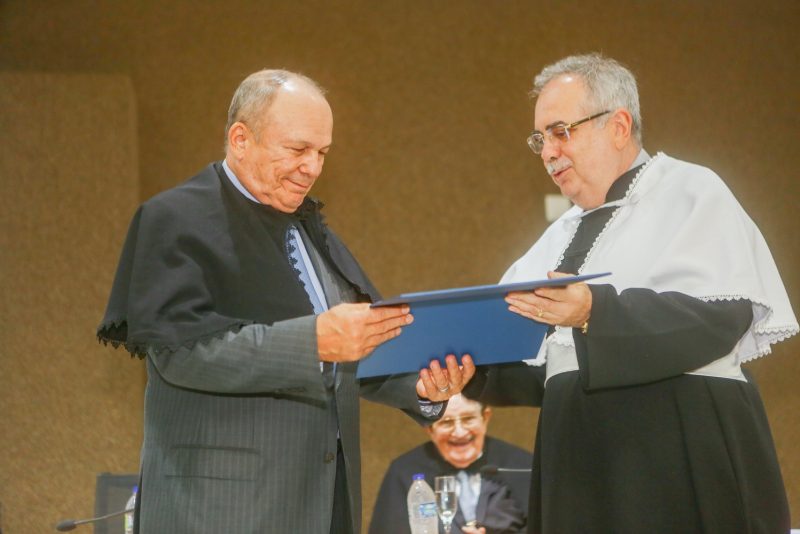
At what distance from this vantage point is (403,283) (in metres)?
5.56

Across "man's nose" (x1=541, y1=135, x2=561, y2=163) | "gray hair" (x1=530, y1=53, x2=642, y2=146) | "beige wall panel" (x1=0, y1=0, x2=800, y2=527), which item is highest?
"beige wall panel" (x1=0, y1=0, x2=800, y2=527)

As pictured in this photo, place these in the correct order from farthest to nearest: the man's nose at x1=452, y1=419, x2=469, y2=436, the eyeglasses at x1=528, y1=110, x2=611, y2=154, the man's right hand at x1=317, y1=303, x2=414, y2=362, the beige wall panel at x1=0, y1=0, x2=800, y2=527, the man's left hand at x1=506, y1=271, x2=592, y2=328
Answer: the beige wall panel at x1=0, y1=0, x2=800, y2=527, the man's nose at x1=452, y1=419, x2=469, y2=436, the eyeglasses at x1=528, y1=110, x2=611, y2=154, the man's left hand at x1=506, y1=271, x2=592, y2=328, the man's right hand at x1=317, y1=303, x2=414, y2=362

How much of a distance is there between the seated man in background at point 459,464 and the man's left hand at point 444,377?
1.80 meters

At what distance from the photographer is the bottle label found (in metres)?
3.82

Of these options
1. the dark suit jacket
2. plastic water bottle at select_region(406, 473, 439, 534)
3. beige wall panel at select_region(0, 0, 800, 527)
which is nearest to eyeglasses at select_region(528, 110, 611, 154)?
the dark suit jacket

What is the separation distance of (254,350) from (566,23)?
14.0ft

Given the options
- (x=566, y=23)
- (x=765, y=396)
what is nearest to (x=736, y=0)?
(x=566, y=23)

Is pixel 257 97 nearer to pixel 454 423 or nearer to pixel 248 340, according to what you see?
pixel 248 340

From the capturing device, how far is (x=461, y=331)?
2.28 m

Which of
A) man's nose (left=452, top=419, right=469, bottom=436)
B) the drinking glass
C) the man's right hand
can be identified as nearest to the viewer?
the man's right hand

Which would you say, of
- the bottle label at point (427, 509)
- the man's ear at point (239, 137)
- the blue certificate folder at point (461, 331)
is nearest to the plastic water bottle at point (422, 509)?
the bottle label at point (427, 509)

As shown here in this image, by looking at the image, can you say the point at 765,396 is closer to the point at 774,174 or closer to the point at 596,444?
the point at 774,174

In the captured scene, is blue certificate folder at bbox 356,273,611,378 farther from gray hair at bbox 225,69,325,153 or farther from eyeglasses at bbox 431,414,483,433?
eyeglasses at bbox 431,414,483,433

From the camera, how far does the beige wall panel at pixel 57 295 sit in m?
4.90
